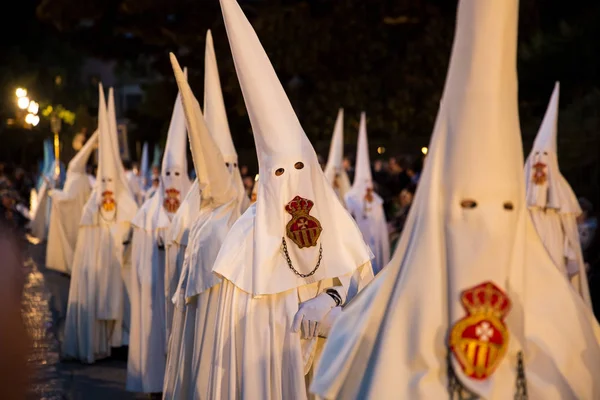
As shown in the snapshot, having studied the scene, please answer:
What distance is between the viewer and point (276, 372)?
6211 mm

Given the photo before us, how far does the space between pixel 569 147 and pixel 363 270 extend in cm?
1775

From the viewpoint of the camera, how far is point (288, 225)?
6039 millimetres

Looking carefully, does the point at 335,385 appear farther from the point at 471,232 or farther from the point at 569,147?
the point at 569,147

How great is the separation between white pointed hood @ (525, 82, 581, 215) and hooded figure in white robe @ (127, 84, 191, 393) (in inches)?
201

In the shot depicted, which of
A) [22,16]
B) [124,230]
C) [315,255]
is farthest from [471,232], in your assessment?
[22,16]

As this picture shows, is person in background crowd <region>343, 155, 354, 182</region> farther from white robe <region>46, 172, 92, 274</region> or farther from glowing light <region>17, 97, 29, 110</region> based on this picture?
glowing light <region>17, 97, 29, 110</region>

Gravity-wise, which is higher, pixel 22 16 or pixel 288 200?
pixel 22 16

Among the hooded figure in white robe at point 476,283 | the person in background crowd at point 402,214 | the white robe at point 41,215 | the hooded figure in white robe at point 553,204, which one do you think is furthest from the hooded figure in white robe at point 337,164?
the hooded figure in white robe at point 476,283

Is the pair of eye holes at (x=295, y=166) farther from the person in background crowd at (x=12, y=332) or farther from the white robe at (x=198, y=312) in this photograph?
the person in background crowd at (x=12, y=332)

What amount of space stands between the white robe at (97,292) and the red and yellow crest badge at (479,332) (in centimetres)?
947

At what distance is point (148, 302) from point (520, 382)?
25.2ft

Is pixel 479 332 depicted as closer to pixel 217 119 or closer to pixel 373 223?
pixel 217 119

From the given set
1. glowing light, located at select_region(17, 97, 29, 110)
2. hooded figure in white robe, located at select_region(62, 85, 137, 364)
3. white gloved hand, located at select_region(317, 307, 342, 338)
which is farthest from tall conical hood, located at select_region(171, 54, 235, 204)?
glowing light, located at select_region(17, 97, 29, 110)

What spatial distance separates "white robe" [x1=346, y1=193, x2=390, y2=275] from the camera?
19.8 metres
